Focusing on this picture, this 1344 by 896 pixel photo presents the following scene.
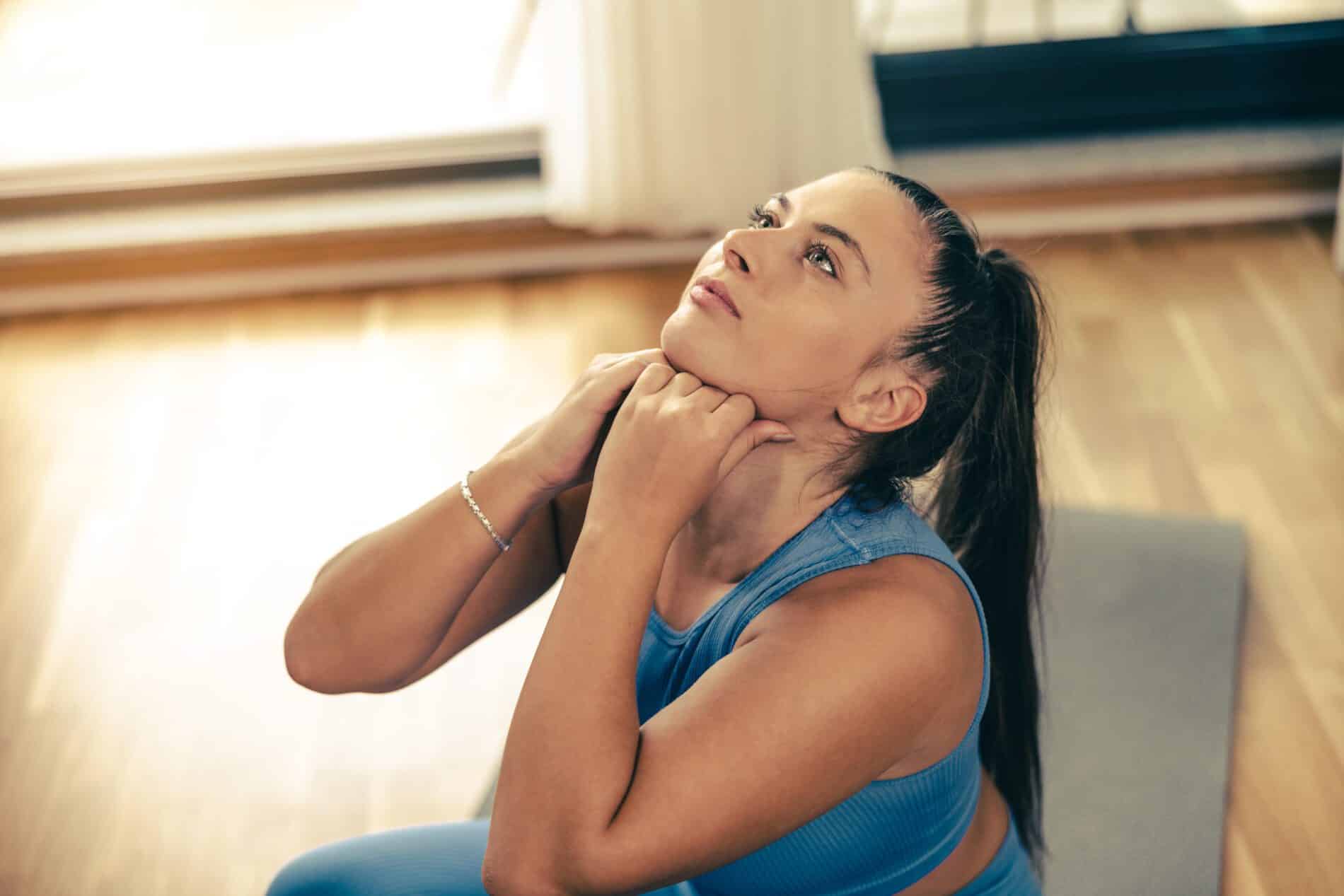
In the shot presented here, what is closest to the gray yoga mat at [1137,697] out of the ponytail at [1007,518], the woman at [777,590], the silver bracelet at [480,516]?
the ponytail at [1007,518]

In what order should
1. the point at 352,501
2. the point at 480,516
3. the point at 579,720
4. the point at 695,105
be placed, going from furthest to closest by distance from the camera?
the point at 695,105
the point at 352,501
the point at 480,516
the point at 579,720

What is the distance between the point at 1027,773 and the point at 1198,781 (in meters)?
0.64

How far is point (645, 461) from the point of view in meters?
1.16

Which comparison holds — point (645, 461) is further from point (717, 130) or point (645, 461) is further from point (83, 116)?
point (83, 116)

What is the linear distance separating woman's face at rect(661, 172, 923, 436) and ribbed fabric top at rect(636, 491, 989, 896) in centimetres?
10

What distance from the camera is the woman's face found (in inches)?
48.2

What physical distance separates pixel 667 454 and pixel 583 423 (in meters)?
0.16

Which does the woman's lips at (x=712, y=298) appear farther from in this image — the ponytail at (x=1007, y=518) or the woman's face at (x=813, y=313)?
the ponytail at (x=1007, y=518)

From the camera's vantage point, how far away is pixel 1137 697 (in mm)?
2150

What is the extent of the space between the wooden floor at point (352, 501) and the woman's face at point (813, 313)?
1044 millimetres

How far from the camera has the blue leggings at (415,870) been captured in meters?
1.35

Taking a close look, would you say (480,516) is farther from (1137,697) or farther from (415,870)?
(1137,697)

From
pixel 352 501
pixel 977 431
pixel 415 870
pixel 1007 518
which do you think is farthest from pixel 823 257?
pixel 352 501

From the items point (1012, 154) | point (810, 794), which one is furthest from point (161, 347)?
point (810, 794)
